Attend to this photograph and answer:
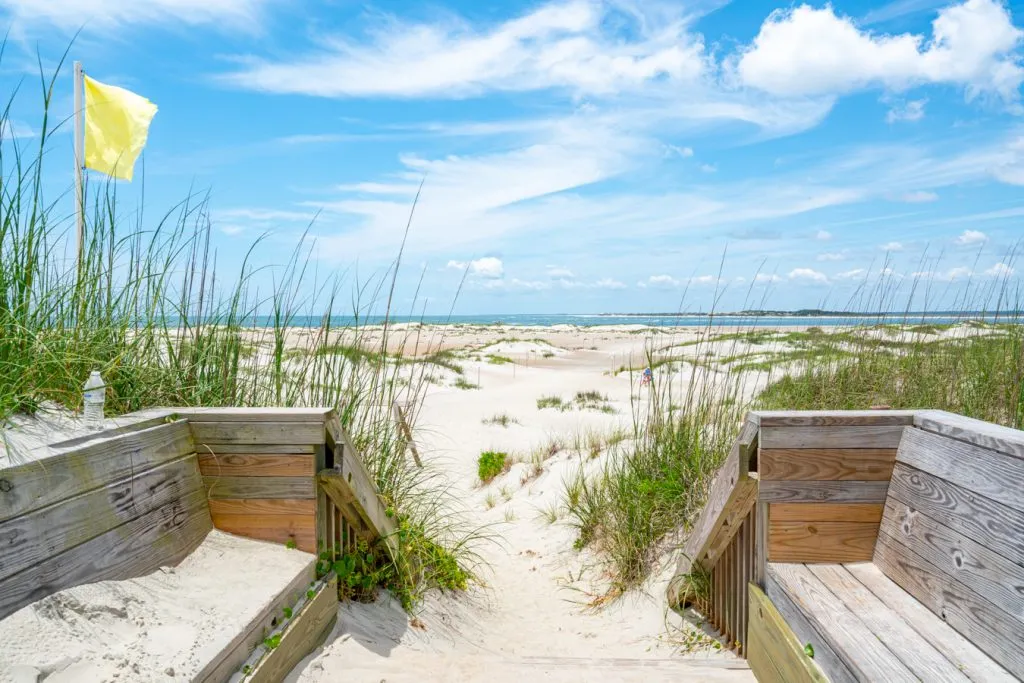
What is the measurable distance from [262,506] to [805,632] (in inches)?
79.3

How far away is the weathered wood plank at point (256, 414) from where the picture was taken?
2.59 meters

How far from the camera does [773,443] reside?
96.5 inches

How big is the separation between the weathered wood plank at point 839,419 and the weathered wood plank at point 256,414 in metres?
1.67

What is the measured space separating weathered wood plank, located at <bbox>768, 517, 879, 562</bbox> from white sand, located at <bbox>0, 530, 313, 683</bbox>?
5.87 feet

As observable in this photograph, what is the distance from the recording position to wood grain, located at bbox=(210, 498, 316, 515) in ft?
8.71

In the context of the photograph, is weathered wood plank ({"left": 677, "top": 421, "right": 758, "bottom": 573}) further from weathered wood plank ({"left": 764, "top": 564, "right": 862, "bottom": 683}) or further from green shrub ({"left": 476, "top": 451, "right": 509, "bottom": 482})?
green shrub ({"left": 476, "top": 451, "right": 509, "bottom": 482})

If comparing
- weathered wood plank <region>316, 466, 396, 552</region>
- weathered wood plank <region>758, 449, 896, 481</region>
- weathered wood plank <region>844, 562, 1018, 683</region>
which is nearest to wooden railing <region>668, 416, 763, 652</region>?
weathered wood plank <region>758, 449, 896, 481</region>

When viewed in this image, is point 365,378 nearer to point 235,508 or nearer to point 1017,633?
point 235,508

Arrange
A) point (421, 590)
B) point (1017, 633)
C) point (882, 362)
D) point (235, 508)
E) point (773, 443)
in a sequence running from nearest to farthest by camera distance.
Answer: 1. point (1017, 633)
2. point (773, 443)
3. point (235, 508)
4. point (421, 590)
5. point (882, 362)

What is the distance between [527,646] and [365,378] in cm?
164

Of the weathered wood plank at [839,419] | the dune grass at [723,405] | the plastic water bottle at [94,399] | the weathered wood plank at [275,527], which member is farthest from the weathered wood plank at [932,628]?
the plastic water bottle at [94,399]

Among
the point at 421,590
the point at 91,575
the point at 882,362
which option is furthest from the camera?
the point at 882,362

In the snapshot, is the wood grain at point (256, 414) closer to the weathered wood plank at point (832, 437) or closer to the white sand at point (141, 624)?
the white sand at point (141, 624)

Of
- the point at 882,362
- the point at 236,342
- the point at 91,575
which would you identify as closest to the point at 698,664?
the point at 91,575
